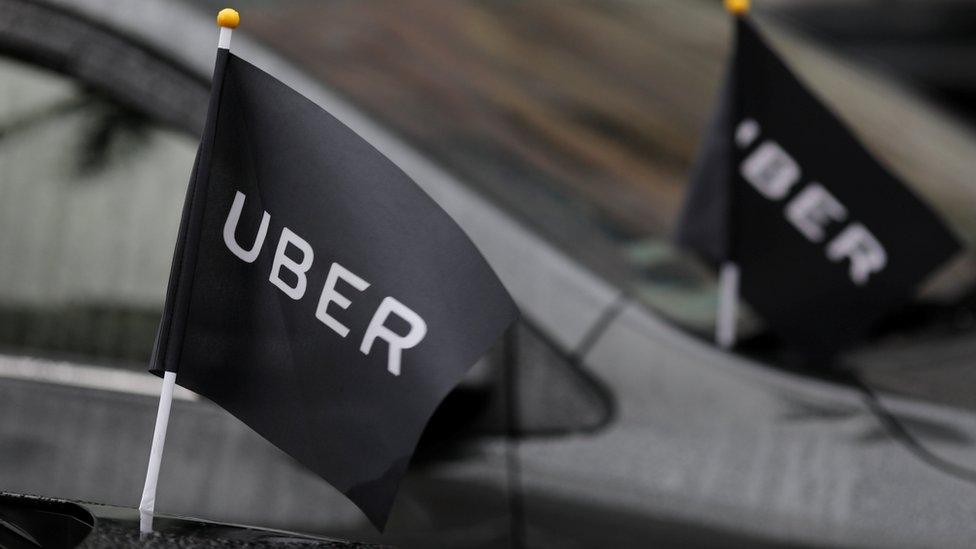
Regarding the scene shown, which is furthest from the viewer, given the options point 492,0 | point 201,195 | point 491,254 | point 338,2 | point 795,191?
point 492,0

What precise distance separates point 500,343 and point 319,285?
0.46 m

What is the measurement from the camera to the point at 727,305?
213 centimetres

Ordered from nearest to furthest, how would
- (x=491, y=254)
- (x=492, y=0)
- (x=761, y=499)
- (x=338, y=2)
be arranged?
(x=761, y=499), (x=491, y=254), (x=338, y=2), (x=492, y=0)

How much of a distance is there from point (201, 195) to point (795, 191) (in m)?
1.12

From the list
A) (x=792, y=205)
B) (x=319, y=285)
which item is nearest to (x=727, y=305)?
(x=792, y=205)

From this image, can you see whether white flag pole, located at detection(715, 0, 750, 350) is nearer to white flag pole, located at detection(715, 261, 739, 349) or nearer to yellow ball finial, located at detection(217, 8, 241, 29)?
white flag pole, located at detection(715, 261, 739, 349)

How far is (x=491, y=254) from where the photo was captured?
6.66 ft

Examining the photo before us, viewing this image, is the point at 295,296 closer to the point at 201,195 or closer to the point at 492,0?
the point at 201,195

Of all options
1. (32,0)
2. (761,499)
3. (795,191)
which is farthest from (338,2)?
(761,499)

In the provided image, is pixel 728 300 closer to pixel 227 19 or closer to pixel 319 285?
pixel 319 285

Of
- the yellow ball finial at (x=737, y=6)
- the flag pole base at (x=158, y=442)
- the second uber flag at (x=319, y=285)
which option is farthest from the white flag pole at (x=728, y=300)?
the flag pole base at (x=158, y=442)

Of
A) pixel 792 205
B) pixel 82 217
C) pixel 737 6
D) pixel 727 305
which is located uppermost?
pixel 737 6

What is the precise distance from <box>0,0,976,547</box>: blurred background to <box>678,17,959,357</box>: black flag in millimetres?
93

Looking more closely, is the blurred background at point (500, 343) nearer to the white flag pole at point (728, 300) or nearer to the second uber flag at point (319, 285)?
the white flag pole at point (728, 300)
